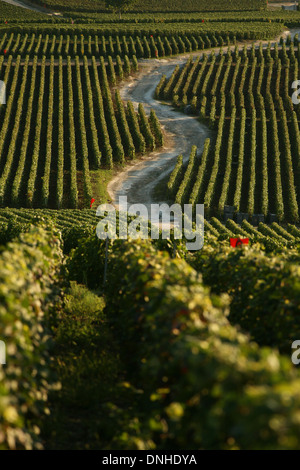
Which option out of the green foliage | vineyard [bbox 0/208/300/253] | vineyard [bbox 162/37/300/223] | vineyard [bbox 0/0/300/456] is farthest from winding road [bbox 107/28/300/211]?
the green foliage

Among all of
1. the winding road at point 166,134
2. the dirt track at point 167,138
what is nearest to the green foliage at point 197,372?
the winding road at point 166,134

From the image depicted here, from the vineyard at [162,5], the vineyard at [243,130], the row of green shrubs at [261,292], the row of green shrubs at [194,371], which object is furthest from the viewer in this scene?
the vineyard at [162,5]

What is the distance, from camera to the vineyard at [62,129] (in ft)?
134

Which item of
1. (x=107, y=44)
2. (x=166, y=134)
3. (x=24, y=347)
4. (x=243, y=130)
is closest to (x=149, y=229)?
(x=24, y=347)

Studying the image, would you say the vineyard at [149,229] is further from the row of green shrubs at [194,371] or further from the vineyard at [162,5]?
the vineyard at [162,5]

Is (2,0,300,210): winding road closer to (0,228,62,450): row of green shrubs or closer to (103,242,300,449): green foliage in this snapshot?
(0,228,62,450): row of green shrubs

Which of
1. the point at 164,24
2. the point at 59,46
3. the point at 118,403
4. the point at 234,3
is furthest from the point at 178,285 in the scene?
the point at 234,3

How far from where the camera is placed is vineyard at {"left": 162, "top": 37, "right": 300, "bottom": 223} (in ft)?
131

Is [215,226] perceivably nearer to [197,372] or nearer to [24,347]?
[24,347]

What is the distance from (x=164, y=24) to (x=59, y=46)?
69.1ft

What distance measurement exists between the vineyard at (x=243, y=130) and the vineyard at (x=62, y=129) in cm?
582

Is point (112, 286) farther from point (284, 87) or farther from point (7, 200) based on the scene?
point (284, 87)

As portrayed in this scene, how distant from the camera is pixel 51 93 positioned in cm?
5572

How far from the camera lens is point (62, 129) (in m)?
49.2
